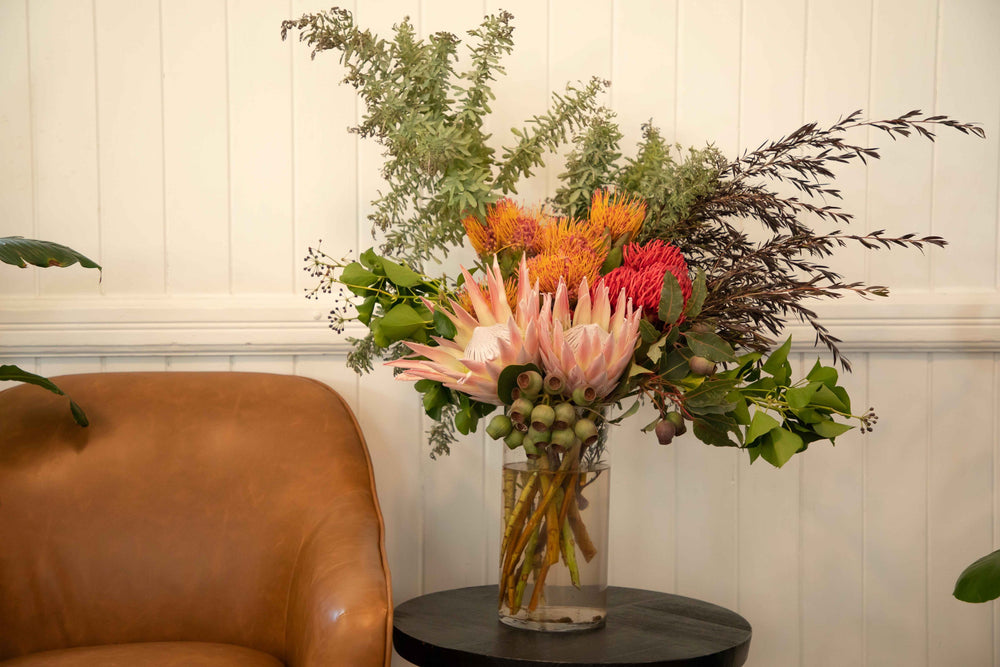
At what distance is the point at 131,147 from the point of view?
5.28 ft

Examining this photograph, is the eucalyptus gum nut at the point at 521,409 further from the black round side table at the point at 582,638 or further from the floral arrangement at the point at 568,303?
the black round side table at the point at 582,638

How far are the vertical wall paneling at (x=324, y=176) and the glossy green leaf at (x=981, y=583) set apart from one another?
114cm

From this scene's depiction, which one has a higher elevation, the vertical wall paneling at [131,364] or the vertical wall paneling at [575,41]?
the vertical wall paneling at [575,41]

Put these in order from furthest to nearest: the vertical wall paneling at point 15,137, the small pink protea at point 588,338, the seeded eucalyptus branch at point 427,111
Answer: the vertical wall paneling at point 15,137 → the seeded eucalyptus branch at point 427,111 → the small pink protea at point 588,338

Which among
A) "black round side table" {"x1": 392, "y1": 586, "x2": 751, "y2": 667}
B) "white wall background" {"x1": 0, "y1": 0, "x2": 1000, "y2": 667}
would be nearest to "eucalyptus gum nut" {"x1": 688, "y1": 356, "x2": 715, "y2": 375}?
"black round side table" {"x1": 392, "y1": 586, "x2": 751, "y2": 667}

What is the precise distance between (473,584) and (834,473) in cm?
72

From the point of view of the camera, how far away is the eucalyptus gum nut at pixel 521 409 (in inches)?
39.4

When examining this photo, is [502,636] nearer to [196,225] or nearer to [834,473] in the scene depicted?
[834,473]

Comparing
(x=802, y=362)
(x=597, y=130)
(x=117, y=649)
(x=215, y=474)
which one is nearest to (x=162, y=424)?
(x=215, y=474)

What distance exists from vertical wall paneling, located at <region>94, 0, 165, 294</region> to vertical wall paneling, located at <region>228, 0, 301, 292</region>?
0.47ft

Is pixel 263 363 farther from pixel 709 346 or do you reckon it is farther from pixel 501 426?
pixel 709 346

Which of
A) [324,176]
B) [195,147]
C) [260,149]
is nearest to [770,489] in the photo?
[324,176]

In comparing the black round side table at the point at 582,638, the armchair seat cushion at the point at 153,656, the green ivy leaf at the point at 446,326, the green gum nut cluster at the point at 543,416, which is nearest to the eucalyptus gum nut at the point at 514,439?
the green gum nut cluster at the point at 543,416

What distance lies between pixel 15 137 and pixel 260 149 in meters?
0.46
